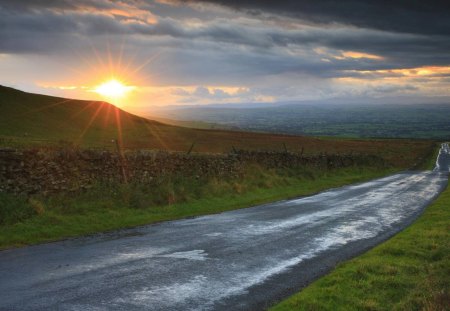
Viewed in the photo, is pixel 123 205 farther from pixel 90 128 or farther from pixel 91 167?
pixel 90 128

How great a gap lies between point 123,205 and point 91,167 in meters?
2.41

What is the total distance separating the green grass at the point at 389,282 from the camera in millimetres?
8047

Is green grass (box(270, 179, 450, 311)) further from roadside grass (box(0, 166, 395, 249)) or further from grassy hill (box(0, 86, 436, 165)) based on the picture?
grassy hill (box(0, 86, 436, 165))

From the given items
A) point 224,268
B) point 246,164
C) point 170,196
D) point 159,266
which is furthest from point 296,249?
point 246,164

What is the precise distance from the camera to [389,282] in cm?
935

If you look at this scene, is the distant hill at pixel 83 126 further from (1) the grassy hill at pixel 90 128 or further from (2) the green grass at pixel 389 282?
(2) the green grass at pixel 389 282

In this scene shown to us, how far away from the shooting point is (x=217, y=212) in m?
19.7

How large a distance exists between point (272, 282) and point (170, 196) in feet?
37.2

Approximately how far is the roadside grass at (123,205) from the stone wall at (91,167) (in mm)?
575

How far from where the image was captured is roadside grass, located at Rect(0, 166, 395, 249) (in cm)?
1412

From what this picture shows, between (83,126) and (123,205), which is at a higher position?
(83,126)

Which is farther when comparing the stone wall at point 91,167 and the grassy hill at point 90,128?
the grassy hill at point 90,128

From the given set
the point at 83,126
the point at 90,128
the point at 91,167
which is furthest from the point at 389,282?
the point at 83,126

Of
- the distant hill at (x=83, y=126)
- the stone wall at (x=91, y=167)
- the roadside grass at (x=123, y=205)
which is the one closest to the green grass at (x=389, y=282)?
the roadside grass at (x=123, y=205)
